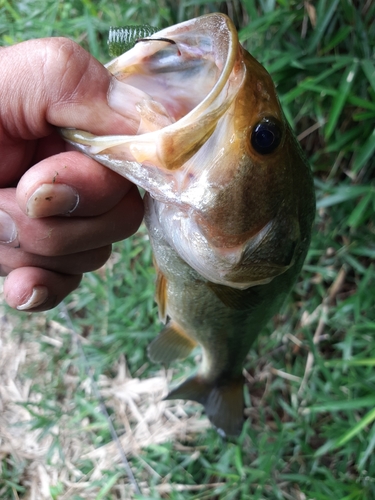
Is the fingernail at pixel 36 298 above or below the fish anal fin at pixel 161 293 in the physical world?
above

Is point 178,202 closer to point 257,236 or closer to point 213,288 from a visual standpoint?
point 257,236

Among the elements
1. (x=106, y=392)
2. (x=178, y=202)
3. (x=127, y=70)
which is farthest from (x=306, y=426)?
(x=127, y=70)

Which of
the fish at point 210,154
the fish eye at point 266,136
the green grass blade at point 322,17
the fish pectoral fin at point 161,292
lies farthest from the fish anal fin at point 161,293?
the green grass blade at point 322,17

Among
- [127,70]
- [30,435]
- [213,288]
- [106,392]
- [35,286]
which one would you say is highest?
[127,70]

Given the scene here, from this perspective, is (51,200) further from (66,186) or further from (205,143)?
(205,143)

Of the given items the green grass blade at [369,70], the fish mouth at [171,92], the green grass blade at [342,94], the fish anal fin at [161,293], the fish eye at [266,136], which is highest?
the fish mouth at [171,92]

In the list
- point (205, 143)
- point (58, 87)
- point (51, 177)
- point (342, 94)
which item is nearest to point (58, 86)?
point (58, 87)

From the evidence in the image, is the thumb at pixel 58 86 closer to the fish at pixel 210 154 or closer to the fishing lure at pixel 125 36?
the fish at pixel 210 154
